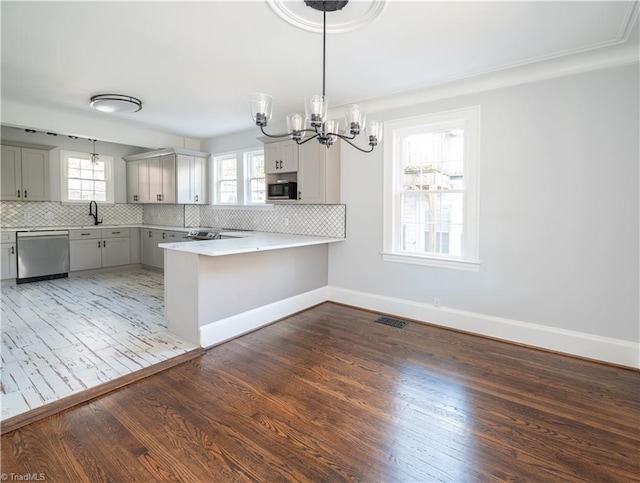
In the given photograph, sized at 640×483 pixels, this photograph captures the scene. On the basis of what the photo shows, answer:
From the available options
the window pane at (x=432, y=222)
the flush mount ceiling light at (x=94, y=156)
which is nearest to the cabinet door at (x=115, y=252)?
the flush mount ceiling light at (x=94, y=156)

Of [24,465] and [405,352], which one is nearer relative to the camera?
[24,465]

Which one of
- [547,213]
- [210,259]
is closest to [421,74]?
[547,213]

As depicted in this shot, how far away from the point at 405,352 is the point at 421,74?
269cm

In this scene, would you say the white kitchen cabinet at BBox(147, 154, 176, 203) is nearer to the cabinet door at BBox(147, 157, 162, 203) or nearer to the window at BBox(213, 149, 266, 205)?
the cabinet door at BBox(147, 157, 162, 203)

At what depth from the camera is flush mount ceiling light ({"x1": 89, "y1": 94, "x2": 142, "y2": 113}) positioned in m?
3.99

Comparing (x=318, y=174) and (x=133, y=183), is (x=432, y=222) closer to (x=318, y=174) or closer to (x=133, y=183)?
(x=318, y=174)

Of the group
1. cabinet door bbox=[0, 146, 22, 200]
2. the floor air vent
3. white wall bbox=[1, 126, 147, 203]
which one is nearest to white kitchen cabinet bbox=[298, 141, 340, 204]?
the floor air vent

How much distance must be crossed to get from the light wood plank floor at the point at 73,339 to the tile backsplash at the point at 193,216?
4.90 ft

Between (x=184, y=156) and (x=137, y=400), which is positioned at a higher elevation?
(x=184, y=156)

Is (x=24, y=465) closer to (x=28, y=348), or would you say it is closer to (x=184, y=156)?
(x=28, y=348)

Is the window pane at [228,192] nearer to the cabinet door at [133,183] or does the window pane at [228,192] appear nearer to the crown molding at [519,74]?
the cabinet door at [133,183]

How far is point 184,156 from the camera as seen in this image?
20.1ft

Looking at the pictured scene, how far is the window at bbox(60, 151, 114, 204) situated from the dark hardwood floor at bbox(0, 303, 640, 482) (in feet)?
18.2

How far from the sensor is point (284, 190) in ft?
15.3
